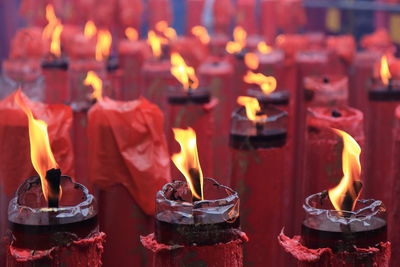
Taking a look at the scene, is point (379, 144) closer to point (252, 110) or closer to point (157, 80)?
point (252, 110)

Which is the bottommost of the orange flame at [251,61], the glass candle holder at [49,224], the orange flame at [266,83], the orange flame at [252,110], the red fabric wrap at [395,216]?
the red fabric wrap at [395,216]

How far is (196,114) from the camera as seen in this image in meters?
1.90

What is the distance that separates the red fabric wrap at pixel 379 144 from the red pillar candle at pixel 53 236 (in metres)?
1.09

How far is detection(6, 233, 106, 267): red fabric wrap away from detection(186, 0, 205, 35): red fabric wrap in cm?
327

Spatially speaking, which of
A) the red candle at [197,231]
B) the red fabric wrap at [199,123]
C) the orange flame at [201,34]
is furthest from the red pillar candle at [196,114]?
the orange flame at [201,34]

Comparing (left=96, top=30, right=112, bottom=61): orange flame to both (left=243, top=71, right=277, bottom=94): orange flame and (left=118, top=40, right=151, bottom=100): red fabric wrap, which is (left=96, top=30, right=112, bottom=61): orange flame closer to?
(left=118, top=40, right=151, bottom=100): red fabric wrap

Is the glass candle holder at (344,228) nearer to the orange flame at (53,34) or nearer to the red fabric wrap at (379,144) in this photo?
the red fabric wrap at (379,144)

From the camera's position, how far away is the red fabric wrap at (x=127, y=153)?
1402 mm

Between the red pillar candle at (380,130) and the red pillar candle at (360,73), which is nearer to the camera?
the red pillar candle at (380,130)

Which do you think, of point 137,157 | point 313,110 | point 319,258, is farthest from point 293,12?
point 319,258

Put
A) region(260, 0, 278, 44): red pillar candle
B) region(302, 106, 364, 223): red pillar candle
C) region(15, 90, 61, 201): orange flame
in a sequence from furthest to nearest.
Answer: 1. region(260, 0, 278, 44): red pillar candle
2. region(302, 106, 364, 223): red pillar candle
3. region(15, 90, 61, 201): orange flame

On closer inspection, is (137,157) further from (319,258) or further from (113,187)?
(319,258)

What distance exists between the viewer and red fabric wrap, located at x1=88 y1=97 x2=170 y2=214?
55.2 inches

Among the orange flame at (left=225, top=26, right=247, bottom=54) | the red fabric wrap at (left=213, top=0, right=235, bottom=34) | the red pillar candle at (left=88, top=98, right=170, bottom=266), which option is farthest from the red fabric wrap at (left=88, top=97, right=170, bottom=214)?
the red fabric wrap at (left=213, top=0, right=235, bottom=34)
